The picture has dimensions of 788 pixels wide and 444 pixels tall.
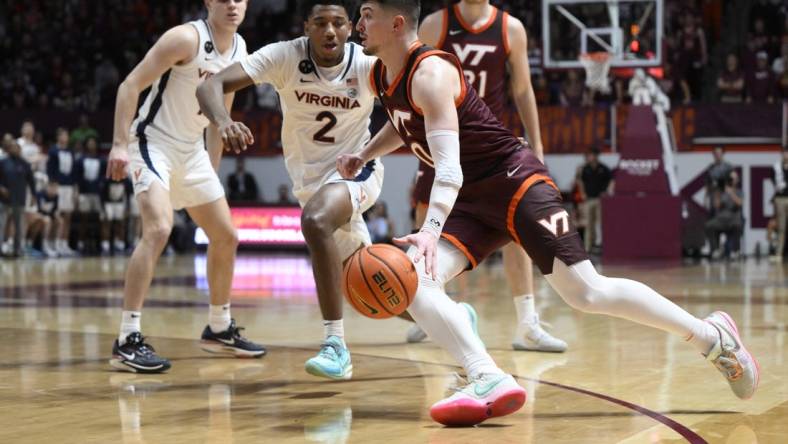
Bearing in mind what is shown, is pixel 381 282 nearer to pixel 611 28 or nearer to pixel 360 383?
pixel 360 383

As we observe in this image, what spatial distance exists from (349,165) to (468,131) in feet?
2.41

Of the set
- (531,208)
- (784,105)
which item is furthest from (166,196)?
(784,105)

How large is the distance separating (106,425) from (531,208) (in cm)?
200

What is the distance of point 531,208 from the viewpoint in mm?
4938

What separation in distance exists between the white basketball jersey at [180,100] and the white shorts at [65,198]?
40.9 feet

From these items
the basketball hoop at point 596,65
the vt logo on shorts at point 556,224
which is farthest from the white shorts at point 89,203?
the vt logo on shorts at point 556,224

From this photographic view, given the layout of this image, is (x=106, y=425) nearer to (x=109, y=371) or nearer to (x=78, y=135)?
(x=109, y=371)

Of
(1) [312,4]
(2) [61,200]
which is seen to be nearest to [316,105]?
(1) [312,4]

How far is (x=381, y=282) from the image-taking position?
15.1 ft

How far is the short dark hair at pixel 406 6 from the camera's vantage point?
4.87m

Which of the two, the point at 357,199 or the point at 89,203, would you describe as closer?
the point at 357,199

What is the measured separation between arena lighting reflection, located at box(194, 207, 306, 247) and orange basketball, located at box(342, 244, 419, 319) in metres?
13.8

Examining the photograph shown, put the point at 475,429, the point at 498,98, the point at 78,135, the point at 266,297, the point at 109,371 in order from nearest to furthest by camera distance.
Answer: the point at 475,429 < the point at 109,371 < the point at 498,98 < the point at 266,297 < the point at 78,135

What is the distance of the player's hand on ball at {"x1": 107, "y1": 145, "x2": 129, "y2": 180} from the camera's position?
6.09m
